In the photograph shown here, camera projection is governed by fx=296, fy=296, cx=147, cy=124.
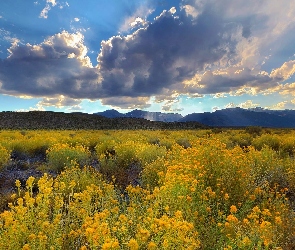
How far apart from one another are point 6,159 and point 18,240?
26.6 feet

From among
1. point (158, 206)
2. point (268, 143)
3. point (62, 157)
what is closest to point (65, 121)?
point (268, 143)

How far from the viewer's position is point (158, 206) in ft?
15.4

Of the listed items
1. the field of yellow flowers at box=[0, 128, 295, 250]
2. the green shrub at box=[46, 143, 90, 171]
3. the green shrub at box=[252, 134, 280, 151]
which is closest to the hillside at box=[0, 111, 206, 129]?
the green shrub at box=[252, 134, 280, 151]

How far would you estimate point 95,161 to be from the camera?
521 inches

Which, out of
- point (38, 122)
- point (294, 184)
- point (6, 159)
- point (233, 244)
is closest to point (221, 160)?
point (294, 184)

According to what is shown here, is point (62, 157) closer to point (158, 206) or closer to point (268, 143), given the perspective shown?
point (158, 206)

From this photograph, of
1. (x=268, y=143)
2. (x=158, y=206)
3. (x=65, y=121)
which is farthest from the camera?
(x=65, y=121)

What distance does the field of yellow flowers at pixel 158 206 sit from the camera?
377 cm

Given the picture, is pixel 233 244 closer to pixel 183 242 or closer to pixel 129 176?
pixel 183 242

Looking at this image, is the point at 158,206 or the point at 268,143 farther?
the point at 268,143

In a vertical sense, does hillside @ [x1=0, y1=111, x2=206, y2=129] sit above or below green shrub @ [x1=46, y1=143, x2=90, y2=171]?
above

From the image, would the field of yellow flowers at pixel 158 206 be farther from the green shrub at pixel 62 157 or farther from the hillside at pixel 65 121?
the hillside at pixel 65 121

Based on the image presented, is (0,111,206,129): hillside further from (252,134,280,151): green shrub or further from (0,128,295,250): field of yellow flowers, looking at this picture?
(0,128,295,250): field of yellow flowers

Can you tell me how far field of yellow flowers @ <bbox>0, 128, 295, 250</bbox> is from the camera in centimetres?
377
